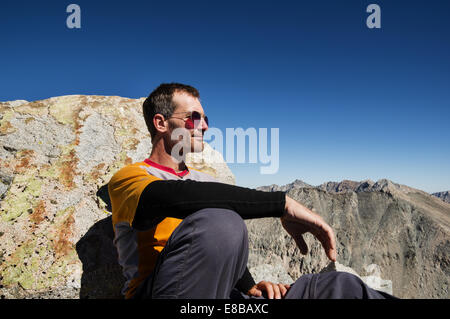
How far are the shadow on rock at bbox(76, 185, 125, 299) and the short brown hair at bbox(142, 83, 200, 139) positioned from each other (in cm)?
128

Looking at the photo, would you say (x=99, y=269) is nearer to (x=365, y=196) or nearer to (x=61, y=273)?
(x=61, y=273)

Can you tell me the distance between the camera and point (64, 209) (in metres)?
2.82

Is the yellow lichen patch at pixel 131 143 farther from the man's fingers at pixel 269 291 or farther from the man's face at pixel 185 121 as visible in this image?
the man's fingers at pixel 269 291

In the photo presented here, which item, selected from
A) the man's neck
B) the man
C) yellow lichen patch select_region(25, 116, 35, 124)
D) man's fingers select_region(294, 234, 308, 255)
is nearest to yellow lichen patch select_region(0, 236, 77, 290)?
the man

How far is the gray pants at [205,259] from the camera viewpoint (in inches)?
47.3

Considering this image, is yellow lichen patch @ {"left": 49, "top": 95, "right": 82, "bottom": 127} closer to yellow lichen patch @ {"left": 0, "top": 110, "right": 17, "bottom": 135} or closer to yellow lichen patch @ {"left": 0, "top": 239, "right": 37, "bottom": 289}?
yellow lichen patch @ {"left": 0, "top": 110, "right": 17, "bottom": 135}

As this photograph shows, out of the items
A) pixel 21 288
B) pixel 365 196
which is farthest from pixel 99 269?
pixel 365 196

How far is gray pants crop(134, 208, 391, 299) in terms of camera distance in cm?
120

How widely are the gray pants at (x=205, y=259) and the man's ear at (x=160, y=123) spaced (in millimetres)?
1542

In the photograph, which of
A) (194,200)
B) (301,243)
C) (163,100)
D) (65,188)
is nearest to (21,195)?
(65,188)

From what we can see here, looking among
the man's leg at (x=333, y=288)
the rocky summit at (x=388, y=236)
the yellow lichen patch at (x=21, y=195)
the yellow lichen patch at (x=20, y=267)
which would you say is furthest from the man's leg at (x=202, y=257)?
the rocky summit at (x=388, y=236)

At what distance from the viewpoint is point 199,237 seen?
120 cm

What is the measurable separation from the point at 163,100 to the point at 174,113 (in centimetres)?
20

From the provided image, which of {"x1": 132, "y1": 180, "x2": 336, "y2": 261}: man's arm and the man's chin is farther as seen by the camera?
the man's chin
